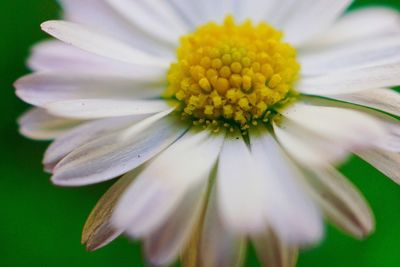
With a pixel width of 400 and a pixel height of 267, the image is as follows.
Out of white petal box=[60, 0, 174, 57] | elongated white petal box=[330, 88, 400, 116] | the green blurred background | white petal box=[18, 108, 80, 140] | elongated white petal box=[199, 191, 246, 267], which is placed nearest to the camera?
elongated white petal box=[199, 191, 246, 267]

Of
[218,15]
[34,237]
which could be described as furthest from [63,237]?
[218,15]

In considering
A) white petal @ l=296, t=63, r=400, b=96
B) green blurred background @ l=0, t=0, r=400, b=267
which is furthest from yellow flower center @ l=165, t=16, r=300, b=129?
green blurred background @ l=0, t=0, r=400, b=267

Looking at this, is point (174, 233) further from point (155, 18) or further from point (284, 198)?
point (155, 18)

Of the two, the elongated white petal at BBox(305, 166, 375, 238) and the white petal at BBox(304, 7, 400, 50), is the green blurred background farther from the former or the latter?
the elongated white petal at BBox(305, 166, 375, 238)

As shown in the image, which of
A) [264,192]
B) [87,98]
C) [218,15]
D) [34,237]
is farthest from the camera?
[34,237]

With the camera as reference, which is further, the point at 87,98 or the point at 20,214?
the point at 20,214

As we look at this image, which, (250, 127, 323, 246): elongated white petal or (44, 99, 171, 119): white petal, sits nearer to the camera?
(250, 127, 323, 246): elongated white petal

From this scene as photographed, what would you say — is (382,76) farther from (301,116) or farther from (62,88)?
(62,88)
